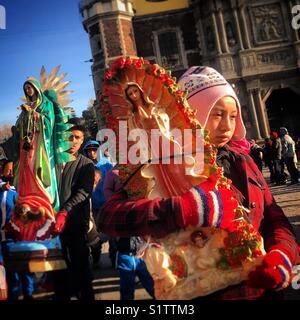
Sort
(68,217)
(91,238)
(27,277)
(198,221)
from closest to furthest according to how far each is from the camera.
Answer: (198,221) < (27,277) < (68,217) < (91,238)

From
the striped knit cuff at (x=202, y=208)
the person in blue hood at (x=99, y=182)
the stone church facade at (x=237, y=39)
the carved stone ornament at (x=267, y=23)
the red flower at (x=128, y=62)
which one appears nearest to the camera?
the striped knit cuff at (x=202, y=208)

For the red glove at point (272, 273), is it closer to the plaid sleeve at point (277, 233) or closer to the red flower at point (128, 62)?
the plaid sleeve at point (277, 233)

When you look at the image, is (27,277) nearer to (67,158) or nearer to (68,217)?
(68,217)

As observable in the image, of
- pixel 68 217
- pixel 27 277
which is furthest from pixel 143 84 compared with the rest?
pixel 27 277

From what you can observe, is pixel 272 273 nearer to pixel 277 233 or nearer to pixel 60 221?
pixel 277 233

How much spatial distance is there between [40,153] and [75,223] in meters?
0.47

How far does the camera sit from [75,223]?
6.51 feet

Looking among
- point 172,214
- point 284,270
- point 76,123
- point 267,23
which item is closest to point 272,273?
point 284,270

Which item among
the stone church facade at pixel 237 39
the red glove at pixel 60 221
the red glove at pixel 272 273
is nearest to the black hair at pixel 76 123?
the red glove at pixel 60 221

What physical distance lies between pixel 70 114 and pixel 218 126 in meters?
0.93

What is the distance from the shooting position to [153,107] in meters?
1.36

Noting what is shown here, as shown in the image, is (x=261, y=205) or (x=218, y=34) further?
(x=218, y=34)

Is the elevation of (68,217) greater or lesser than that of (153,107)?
lesser

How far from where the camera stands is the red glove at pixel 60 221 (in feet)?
5.72
